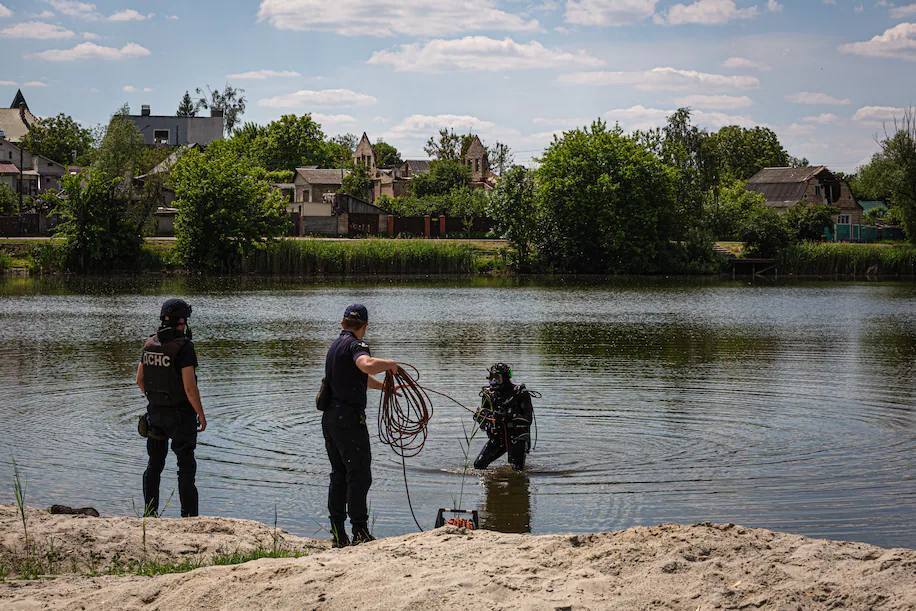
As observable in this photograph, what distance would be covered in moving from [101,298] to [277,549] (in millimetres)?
41345

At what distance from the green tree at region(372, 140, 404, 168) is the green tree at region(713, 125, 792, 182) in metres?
54.9

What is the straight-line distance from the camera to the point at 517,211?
266 feet

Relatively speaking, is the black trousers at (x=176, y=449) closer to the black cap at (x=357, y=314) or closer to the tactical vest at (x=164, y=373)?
the tactical vest at (x=164, y=373)

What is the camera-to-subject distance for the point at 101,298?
47.6 m

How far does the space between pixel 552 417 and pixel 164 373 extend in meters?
9.08

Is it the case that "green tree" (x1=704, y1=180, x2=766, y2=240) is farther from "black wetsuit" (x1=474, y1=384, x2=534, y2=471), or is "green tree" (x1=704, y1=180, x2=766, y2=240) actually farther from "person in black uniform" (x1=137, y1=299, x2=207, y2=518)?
"person in black uniform" (x1=137, y1=299, x2=207, y2=518)

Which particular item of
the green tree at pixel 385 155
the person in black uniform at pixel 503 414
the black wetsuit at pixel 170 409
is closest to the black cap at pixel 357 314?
the black wetsuit at pixel 170 409

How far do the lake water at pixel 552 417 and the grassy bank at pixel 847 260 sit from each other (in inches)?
1570

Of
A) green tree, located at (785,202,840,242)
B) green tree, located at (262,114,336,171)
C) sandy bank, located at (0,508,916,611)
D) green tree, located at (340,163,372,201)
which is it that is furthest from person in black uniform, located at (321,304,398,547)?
green tree, located at (262,114,336,171)

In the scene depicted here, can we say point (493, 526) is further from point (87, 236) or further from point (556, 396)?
point (87, 236)

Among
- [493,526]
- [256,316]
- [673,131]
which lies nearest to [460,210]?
[673,131]

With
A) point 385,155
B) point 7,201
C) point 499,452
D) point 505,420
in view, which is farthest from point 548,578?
point 385,155

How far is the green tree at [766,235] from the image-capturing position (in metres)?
83.2

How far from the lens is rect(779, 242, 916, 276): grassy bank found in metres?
78.9
